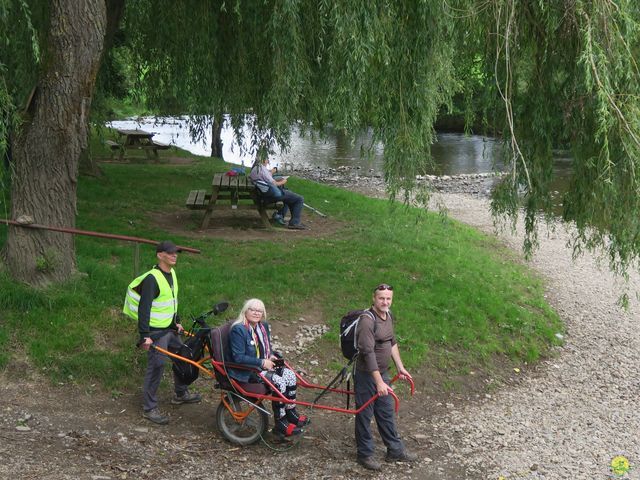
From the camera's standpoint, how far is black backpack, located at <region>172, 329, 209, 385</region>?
652 centimetres

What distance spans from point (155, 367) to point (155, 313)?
20.1 inches

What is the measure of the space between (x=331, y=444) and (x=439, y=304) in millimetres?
3880

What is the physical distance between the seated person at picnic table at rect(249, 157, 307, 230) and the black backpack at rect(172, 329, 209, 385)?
5827mm

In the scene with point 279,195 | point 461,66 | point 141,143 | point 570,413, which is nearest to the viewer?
point 570,413

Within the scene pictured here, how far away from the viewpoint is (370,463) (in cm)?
627

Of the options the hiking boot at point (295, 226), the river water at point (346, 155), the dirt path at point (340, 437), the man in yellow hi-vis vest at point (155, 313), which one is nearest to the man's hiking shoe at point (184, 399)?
the dirt path at point (340, 437)

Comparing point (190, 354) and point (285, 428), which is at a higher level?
point (190, 354)

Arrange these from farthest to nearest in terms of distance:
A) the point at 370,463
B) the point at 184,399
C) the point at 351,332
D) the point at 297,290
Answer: the point at 297,290 → the point at 184,399 → the point at 370,463 → the point at 351,332

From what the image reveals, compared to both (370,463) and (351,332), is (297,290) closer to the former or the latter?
(351,332)

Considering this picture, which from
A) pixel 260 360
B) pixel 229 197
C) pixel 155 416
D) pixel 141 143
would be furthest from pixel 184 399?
pixel 141 143

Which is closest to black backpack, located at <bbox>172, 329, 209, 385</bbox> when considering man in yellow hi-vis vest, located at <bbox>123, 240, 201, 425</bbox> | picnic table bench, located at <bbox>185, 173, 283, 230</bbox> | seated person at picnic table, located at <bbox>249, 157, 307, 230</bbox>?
man in yellow hi-vis vest, located at <bbox>123, 240, 201, 425</bbox>

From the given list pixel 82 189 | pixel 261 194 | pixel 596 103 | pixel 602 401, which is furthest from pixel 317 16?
pixel 82 189

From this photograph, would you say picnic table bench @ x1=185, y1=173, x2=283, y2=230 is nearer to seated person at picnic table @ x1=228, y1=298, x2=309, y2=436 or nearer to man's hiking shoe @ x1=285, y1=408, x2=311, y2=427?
seated person at picnic table @ x1=228, y1=298, x2=309, y2=436

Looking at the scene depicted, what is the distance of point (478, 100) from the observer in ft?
31.2
